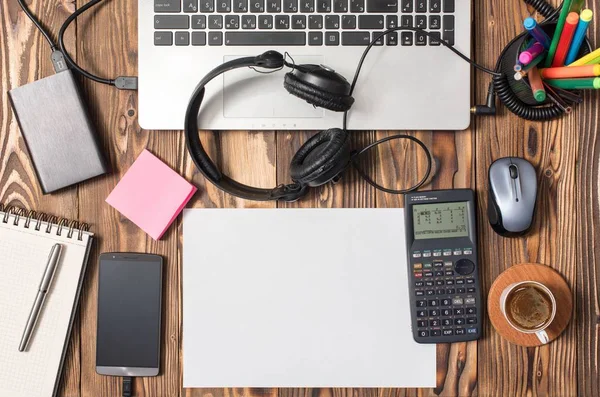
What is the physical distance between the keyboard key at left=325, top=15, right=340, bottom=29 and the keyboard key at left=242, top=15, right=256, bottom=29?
0.32ft

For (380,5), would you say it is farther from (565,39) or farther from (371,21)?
(565,39)

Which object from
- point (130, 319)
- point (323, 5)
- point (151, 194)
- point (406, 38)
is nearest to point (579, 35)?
point (406, 38)

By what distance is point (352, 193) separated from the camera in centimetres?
78

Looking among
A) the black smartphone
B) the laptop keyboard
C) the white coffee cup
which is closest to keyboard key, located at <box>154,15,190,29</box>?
the laptop keyboard

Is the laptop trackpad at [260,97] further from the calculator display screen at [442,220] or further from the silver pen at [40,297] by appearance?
the silver pen at [40,297]

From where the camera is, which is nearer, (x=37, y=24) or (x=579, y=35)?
(x=579, y=35)

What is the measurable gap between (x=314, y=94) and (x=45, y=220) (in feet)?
1.42

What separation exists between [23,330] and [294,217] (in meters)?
0.41

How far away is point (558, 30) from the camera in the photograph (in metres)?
0.68

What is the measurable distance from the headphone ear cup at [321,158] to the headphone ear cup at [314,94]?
0.13 feet

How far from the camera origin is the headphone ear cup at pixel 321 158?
677 millimetres

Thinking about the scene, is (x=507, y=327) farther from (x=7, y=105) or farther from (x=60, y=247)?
(x=7, y=105)

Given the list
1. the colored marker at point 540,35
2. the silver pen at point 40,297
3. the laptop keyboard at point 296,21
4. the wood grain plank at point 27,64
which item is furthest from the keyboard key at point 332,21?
the silver pen at point 40,297

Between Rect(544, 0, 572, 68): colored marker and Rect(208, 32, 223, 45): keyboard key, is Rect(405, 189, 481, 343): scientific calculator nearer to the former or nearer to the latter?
Rect(544, 0, 572, 68): colored marker
